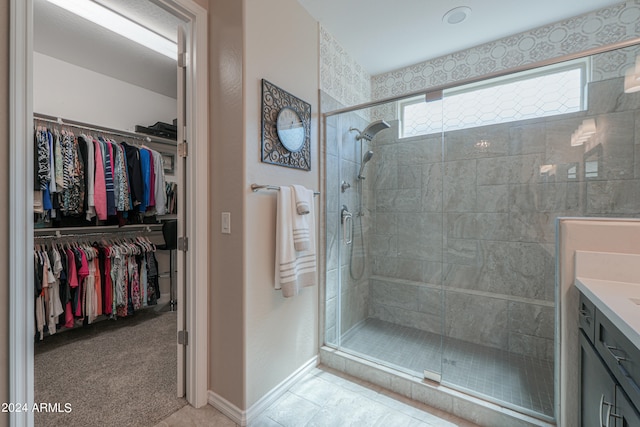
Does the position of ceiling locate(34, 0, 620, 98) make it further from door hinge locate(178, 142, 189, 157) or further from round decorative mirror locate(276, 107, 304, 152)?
door hinge locate(178, 142, 189, 157)

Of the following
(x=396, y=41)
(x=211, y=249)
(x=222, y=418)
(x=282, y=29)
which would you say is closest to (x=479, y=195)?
(x=396, y=41)

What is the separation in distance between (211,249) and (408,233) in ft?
6.09

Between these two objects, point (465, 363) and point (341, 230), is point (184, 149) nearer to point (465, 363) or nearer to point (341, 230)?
point (341, 230)

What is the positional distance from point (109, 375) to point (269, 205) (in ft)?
5.64

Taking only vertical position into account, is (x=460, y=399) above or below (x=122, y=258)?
below

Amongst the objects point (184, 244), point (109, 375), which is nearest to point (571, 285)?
point (184, 244)

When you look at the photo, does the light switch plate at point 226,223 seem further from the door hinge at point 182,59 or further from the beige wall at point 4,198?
the door hinge at point 182,59

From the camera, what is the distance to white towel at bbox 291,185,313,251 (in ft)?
5.78

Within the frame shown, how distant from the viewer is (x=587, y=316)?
1.14m

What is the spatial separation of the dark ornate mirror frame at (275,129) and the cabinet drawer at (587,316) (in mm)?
1658

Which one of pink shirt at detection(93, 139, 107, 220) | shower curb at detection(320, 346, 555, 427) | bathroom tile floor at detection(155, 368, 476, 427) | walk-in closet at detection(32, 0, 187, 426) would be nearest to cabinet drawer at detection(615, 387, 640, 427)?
shower curb at detection(320, 346, 555, 427)

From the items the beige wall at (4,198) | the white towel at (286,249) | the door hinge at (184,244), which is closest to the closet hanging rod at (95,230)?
the door hinge at (184,244)

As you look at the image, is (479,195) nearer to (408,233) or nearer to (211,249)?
(408,233)

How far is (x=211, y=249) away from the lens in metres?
1.68
